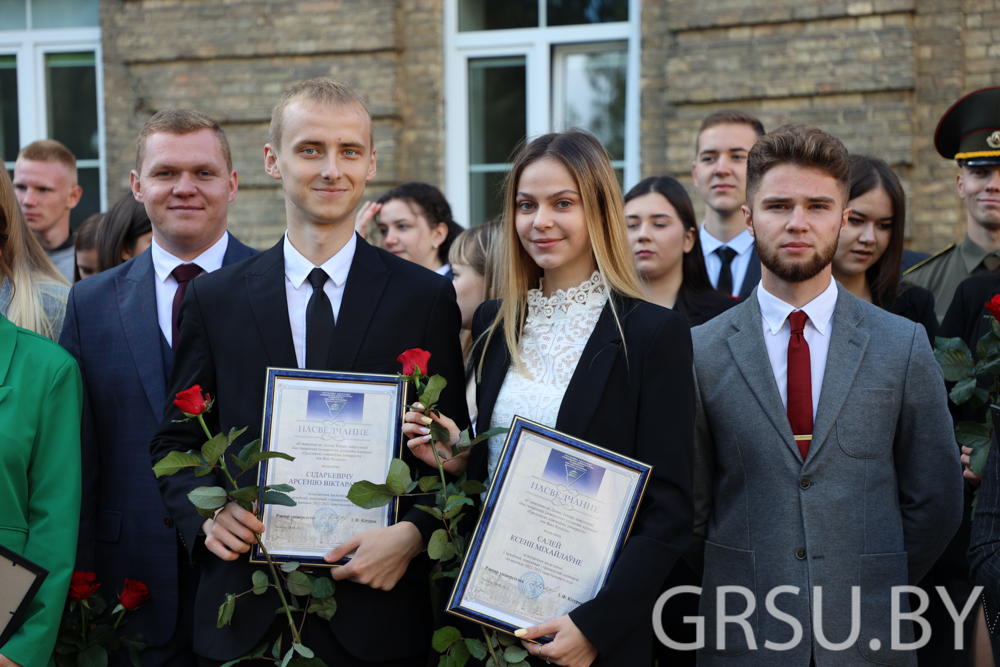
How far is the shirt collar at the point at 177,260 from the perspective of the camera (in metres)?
3.04

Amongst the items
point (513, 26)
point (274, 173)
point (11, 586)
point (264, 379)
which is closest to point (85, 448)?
point (11, 586)

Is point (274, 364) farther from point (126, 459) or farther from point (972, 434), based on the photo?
point (972, 434)

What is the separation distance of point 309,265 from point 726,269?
269 centimetres

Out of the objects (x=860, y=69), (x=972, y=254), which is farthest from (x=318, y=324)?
(x=860, y=69)

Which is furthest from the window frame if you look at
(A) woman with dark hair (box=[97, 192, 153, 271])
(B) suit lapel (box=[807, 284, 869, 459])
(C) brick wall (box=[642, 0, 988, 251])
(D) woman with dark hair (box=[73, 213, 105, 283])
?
(B) suit lapel (box=[807, 284, 869, 459])

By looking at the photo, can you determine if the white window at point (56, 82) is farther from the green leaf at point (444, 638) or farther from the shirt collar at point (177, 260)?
the green leaf at point (444, 638)

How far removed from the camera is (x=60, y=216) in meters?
5.62

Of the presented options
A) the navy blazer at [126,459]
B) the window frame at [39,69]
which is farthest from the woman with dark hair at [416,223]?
the window frame at [39,69]

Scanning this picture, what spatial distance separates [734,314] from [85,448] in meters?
2.03

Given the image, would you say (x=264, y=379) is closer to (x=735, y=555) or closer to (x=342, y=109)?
(x=342, y=109)

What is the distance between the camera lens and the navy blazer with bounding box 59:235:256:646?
2.75 meters

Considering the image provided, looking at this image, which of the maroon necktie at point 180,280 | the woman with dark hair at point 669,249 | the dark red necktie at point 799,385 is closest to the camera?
the dark red necktie at point 799,385

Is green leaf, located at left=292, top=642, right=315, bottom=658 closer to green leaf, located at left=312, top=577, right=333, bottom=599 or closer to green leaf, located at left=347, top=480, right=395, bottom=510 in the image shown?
green leaf, located at left=312, top=577, right=333, bottom=599

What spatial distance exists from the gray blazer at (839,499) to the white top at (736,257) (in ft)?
6.38
